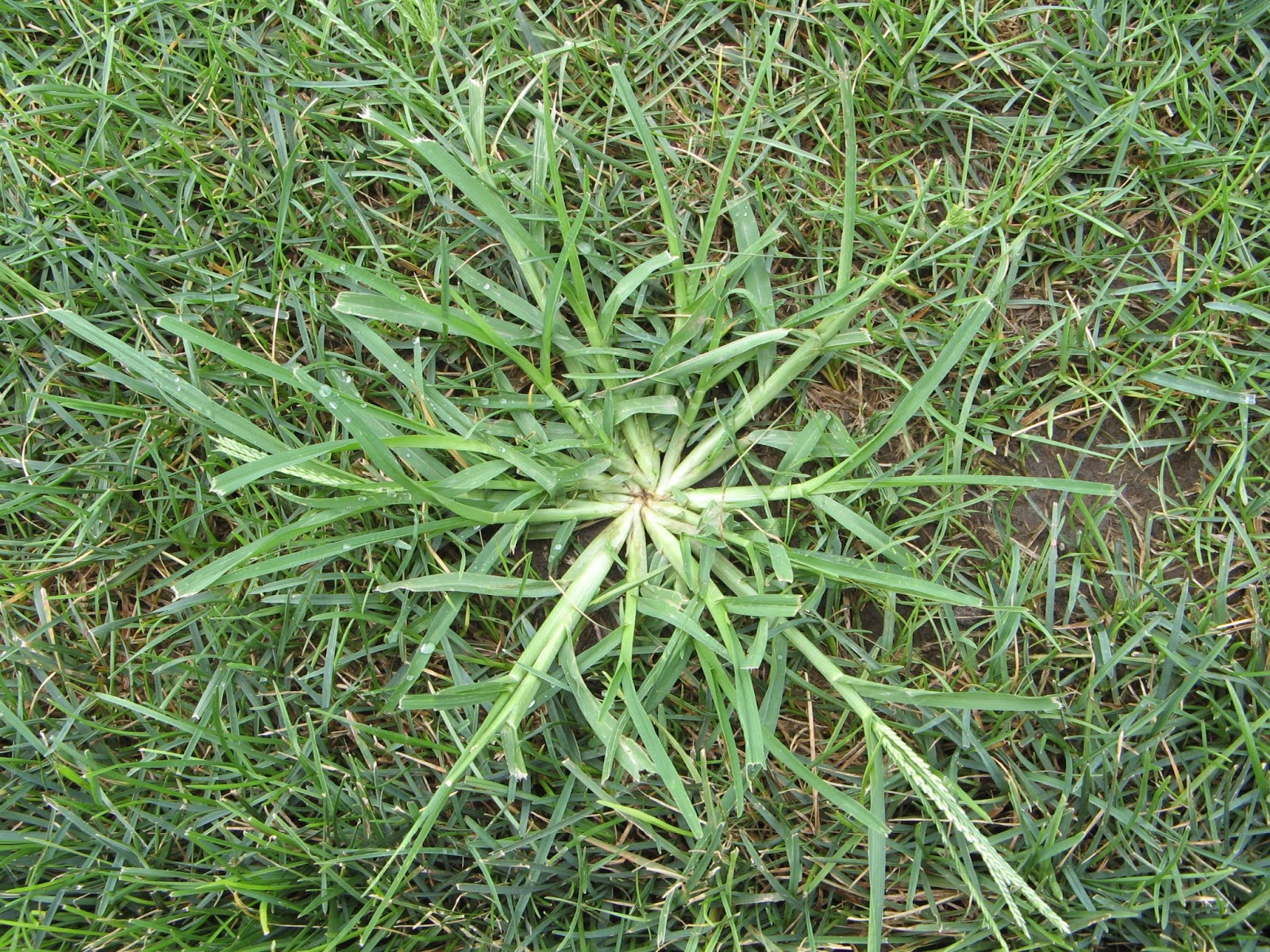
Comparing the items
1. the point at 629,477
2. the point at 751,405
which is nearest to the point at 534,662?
the point at 629,477

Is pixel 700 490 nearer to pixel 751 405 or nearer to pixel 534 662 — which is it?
pixel 751 405

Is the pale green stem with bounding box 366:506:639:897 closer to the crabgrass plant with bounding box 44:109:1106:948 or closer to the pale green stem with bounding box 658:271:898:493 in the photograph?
the crabgrass plant with bounding box 44:109:1106:948

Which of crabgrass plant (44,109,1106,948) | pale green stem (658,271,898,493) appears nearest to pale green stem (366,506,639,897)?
crabgrass plant (44,109,1106,948)

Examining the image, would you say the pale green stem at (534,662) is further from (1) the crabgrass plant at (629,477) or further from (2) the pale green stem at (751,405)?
(2) the pale green stem at (751,405)

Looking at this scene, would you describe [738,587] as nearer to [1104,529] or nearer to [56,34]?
[1104,529]

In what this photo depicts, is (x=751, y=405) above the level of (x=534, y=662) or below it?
above

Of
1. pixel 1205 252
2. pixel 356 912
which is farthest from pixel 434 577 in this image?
→ pixel 1205 252
